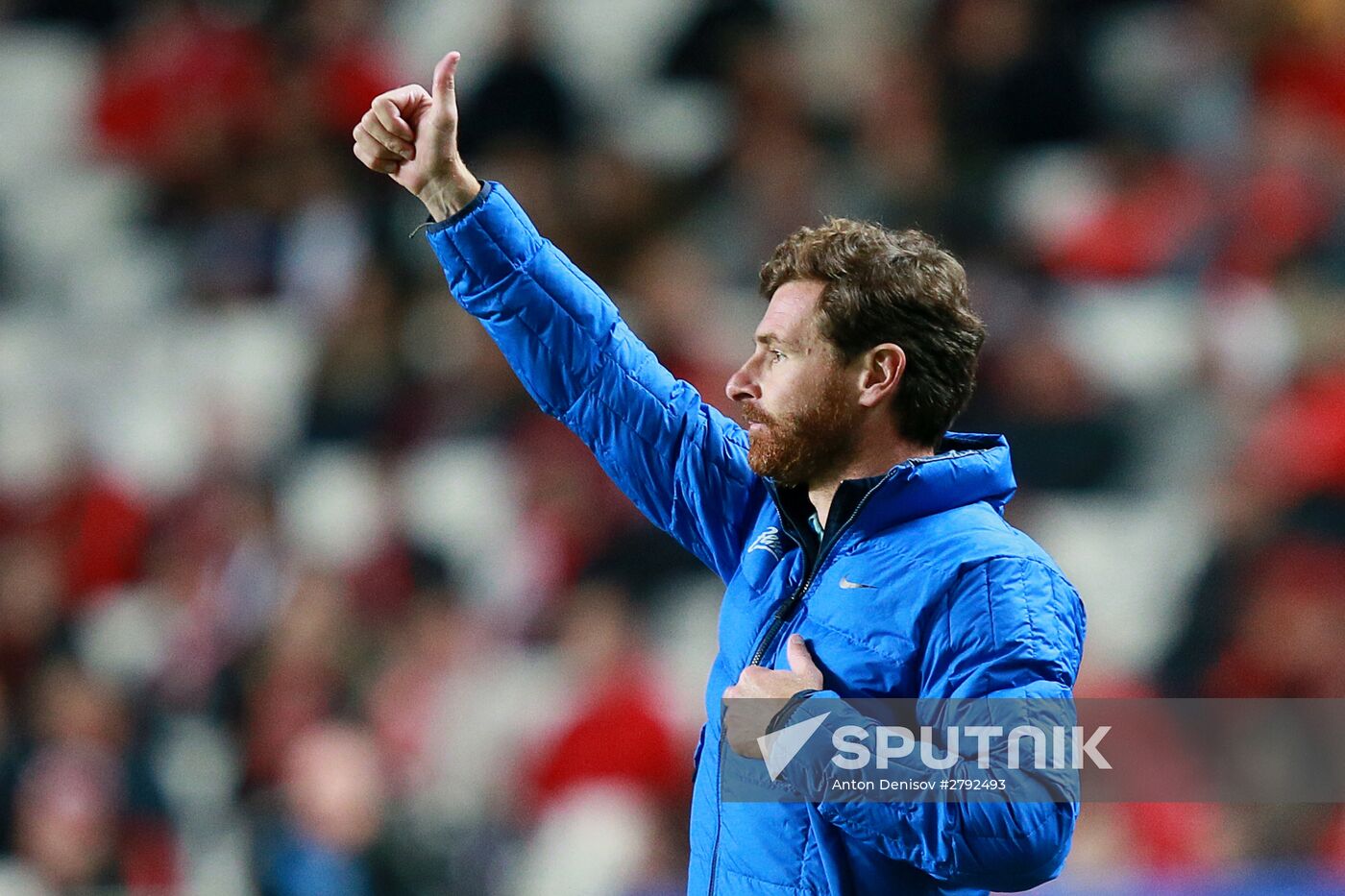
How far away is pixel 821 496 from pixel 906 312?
0.24m

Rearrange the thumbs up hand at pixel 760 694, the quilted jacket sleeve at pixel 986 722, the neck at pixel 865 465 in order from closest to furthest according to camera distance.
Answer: the quilted jacket sleeve at pixel 986 722 < the thumbs up hand at pixel 760 694 < the neck at pixel 865 465

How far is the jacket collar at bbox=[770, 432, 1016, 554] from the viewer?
1.93 m

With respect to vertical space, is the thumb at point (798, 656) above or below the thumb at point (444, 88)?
below

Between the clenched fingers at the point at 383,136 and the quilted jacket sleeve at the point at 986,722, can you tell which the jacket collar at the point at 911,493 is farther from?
the clenched fingers at the point at 383,136

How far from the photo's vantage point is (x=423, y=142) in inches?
81.5

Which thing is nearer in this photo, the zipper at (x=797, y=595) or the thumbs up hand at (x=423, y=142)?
the zipper at (x=797, y=595)

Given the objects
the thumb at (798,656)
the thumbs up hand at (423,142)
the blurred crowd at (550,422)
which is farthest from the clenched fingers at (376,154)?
the blurred crowd at (550,422)

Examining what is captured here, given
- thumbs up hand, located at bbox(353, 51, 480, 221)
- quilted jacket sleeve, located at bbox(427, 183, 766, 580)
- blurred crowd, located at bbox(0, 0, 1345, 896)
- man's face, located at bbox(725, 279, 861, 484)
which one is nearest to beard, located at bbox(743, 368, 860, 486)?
man's face, located at bbox(725, 279, 861, 484)

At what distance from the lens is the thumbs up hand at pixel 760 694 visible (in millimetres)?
1819

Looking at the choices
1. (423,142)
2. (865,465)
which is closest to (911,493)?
(865,465)

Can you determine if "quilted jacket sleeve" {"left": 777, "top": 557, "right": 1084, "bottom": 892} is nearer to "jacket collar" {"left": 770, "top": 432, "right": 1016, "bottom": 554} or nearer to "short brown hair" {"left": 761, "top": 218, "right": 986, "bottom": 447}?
"jacket collar" {"left": 770, "top": 432, "right": 1016, "bottom": 554}

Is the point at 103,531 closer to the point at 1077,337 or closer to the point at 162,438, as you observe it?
the point at 162,438

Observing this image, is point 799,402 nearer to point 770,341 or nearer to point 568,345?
point 770,341

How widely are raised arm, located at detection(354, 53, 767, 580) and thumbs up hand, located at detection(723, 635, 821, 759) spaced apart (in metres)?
0.35
